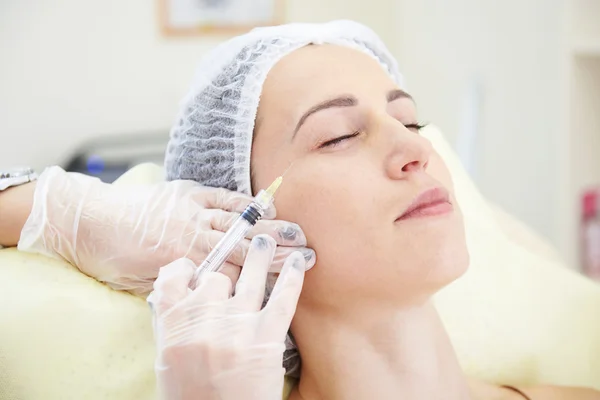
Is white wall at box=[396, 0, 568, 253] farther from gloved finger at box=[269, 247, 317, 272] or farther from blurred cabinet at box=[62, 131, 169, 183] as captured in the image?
gloved finger at box=[269, 247, 317, 272]

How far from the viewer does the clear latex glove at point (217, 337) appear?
0.82 metres

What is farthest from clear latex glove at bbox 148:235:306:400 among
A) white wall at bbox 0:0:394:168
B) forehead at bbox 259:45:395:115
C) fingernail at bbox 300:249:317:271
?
white wall at bbox 0:0:394:168

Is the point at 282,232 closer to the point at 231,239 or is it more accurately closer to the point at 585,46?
the point at 231,239

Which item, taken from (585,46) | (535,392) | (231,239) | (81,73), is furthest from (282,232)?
(81,73)

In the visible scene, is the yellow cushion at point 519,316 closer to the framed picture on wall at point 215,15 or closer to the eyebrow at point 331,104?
the eyebrow at point 331,104

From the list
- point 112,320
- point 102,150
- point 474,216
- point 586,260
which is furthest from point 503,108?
point 112,320

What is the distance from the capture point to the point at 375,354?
1075 mm

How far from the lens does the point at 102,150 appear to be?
2.50m

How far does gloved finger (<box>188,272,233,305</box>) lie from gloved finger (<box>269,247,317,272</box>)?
5.5 inches

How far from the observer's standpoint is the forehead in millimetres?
1074

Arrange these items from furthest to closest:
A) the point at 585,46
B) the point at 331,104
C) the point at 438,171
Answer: the point at 585,46
the point at 438,171
the point at 331,104

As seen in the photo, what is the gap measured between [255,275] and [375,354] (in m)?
0.30

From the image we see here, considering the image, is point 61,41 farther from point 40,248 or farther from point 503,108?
point 503,108

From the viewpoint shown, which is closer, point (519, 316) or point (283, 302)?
point (283, 302)
